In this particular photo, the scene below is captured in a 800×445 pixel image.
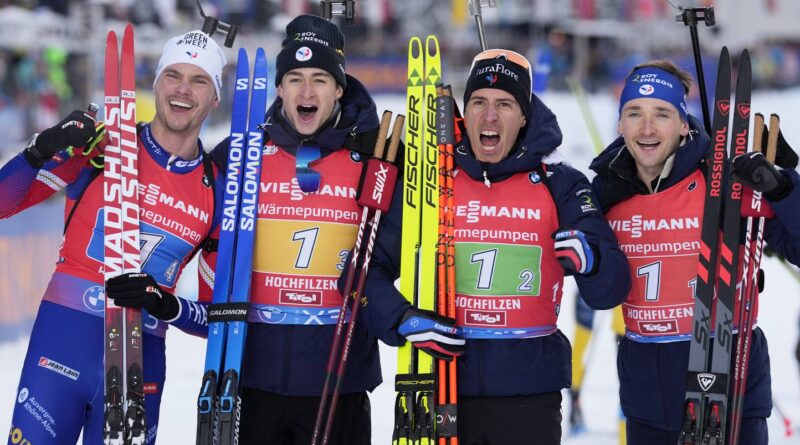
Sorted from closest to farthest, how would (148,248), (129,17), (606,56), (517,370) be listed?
(517,370) < (148,248) < (129,17) < (606,56)

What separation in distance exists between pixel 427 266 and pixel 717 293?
0.99 m

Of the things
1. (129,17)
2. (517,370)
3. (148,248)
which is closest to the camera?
(517,370)

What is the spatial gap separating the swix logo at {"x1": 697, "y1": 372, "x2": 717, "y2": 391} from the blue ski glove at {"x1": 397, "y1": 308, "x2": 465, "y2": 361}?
0.80m

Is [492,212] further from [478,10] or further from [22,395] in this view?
[22,395]

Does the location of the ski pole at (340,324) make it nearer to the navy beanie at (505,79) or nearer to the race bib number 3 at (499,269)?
the race bib number 3 at (499,269)

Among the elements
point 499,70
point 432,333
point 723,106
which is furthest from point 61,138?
point 723,106

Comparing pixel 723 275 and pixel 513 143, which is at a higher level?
pixel 513 143

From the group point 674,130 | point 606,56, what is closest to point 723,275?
point 674,130

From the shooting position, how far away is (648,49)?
26.8m

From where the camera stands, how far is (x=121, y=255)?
3.75m

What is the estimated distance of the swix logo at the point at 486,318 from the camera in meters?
3.68

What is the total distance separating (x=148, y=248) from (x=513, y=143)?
1.34 m

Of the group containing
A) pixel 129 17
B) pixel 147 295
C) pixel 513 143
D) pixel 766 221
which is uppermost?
pixel 129 17

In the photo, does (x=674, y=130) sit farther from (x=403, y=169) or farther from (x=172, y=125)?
(x=172, y=125)
